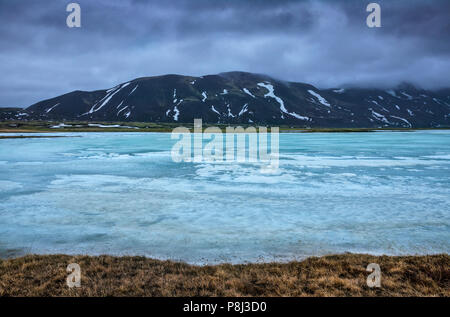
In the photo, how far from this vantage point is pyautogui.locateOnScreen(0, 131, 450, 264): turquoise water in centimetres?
918

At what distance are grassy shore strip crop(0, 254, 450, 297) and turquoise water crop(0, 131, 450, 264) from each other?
85 cm

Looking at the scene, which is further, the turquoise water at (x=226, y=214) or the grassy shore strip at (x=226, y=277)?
the turquoise water at (x=226, y=214)

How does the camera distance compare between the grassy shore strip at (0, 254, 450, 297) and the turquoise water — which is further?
the turquoise water

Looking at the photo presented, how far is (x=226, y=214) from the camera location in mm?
12320

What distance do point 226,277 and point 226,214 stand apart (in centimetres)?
526

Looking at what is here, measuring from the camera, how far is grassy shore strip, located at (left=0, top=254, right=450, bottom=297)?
652 cm

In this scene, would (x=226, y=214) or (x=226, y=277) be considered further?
(x=226, y=214)

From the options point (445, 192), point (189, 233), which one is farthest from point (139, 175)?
point (445, 192)

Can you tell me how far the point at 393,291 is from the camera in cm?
657

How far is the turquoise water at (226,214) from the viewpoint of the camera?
30.1 ft

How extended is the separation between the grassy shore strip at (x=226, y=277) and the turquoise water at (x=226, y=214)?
0.85m

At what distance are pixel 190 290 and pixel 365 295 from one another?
3.55 metres

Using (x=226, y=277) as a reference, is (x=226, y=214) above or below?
above
